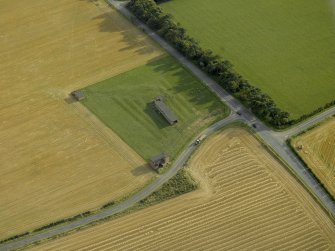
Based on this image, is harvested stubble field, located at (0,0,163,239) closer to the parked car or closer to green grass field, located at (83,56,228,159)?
green grass field, located at (83,56,228,159)

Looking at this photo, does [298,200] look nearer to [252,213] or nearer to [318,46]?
[252,213]

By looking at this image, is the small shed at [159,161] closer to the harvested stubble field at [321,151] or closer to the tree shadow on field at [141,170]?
the tree shadow on field at [141,170]

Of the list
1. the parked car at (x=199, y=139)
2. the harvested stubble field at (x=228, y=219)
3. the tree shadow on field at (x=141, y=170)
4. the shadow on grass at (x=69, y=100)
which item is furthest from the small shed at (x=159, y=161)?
the shadow on grass at (x=69, y=100)

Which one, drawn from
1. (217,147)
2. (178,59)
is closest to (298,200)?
(217,147)

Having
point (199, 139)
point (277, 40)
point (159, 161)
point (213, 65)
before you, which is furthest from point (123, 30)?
point (159, 161)

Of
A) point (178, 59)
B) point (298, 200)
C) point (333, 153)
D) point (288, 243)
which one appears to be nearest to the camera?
point (288, 243)

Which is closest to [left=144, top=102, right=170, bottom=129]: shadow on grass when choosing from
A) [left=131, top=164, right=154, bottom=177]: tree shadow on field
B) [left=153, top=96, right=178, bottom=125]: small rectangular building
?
[left=153, top=96, right=178, bottom=125]: small rectangular building
